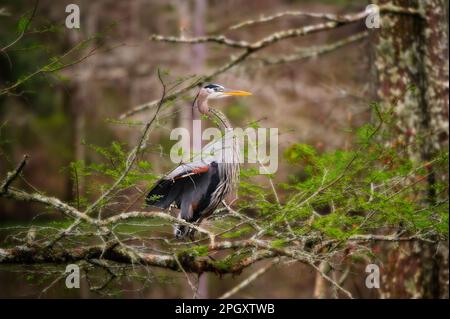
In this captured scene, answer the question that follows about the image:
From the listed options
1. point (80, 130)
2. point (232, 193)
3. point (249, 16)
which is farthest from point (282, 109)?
point (232, 193)

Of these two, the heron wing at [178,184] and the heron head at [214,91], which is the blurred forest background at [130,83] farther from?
the heron wing at [178,184]

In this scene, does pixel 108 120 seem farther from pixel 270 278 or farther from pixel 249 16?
pixel 249 16

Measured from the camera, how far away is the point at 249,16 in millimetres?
20203

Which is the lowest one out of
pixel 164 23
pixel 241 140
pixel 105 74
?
pixel 241 140

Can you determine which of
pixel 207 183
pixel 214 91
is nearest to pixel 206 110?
pixel 214 91

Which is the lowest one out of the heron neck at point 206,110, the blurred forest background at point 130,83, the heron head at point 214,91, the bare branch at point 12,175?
the bare branch at point 12,175

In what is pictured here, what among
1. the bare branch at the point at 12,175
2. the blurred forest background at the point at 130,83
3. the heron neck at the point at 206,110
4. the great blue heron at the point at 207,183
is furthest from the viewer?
the blurred forest background at the point at 130,83

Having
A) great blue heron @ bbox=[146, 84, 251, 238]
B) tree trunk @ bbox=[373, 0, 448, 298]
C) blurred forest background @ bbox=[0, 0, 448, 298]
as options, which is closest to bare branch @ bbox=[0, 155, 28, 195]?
great blue heron @ bbox=[146, 84, 251, 238]

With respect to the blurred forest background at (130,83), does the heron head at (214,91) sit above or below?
below

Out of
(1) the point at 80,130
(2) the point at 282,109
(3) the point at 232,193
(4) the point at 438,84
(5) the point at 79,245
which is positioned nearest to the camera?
(5) the point at 79,245

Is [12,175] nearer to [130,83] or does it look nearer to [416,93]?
[416,93]

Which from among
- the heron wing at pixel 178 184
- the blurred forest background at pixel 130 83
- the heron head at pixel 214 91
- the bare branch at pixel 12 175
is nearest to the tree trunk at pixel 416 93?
the heron head at pixel 214 91

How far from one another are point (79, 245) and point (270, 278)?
13.5 m

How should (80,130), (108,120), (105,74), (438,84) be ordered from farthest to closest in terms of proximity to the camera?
(105,74) → (80,130) → (438,84) → (108,120)
